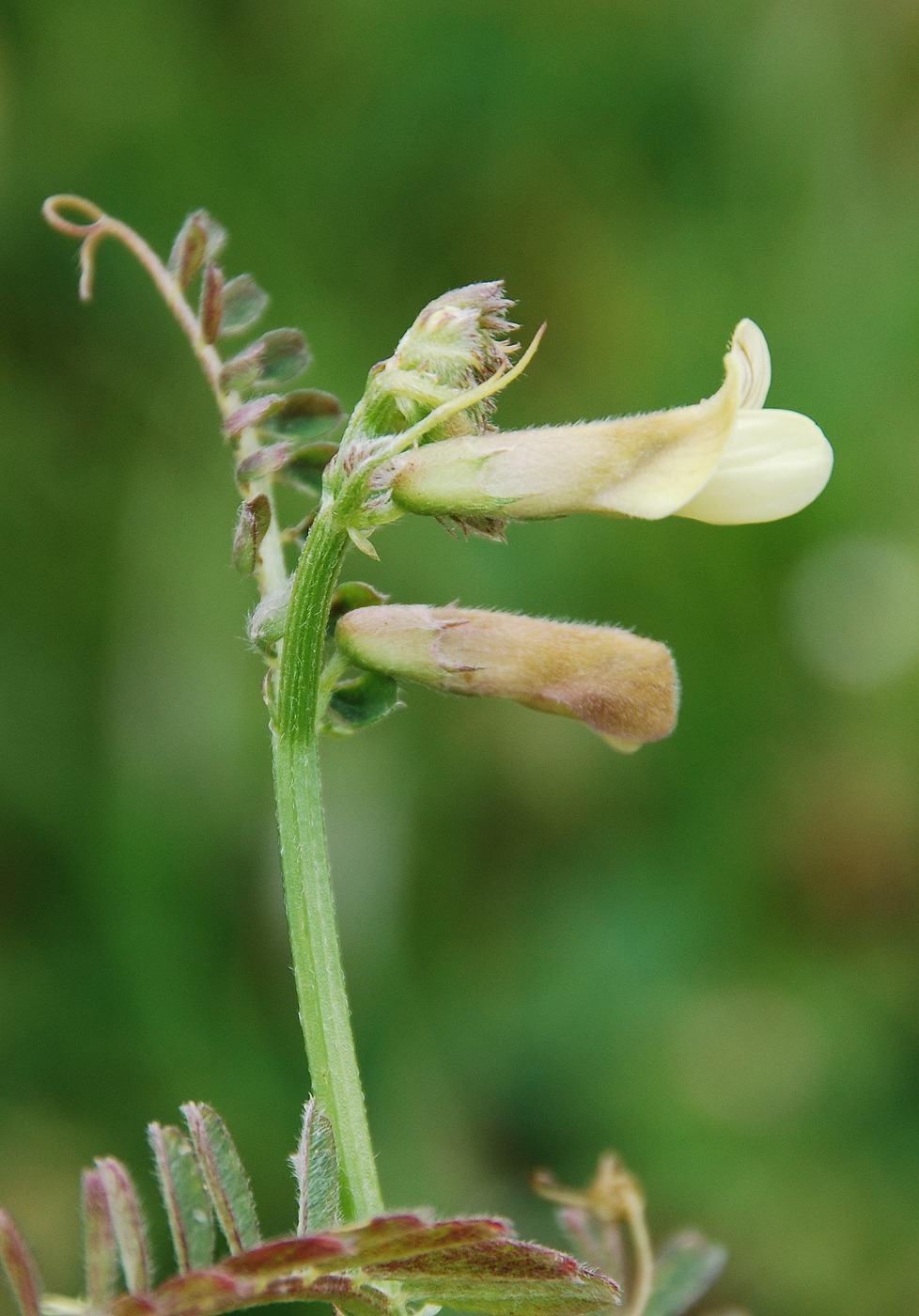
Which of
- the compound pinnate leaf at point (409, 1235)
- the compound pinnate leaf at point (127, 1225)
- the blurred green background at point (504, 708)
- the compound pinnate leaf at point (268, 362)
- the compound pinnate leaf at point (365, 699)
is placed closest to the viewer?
the compound pinnate leaf at point (409, 1235)

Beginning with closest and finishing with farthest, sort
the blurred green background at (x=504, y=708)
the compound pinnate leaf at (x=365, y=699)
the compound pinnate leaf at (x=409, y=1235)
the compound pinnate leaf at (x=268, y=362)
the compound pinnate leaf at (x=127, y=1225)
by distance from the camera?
1. the compound pinnate leaf at (x=409, y=1235)
2. the compound pinnate leaf at (x=127, y=1225)
3. the compound pinnate leaf at (x=365, y=699)
4. the compound pinnate leaf at (x=268, y=362)
5. the blurred green background at (x=504, y=708)

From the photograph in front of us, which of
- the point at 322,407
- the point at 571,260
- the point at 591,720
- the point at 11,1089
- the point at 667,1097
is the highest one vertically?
the point at 571,260

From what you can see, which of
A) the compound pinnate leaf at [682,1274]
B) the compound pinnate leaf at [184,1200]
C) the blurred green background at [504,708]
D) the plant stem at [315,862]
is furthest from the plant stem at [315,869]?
the blurred green background at [504,708]

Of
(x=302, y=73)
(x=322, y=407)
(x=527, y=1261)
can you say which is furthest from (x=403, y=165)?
(x=527, y=1261)

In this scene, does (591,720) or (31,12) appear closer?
(591,720)

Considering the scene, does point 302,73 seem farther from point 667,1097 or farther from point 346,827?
point 667,1097

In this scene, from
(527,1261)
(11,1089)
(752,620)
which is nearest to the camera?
(527,1261)

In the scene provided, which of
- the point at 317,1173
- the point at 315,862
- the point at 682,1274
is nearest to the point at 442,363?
the point at 315,862

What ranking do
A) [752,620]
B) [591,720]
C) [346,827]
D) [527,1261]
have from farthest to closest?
[752,620] < [346,827] < [591,720] < [527,1261]

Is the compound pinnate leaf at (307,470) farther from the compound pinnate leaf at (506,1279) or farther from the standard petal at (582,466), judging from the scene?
the compound pinnate leaf at (506,1279)
